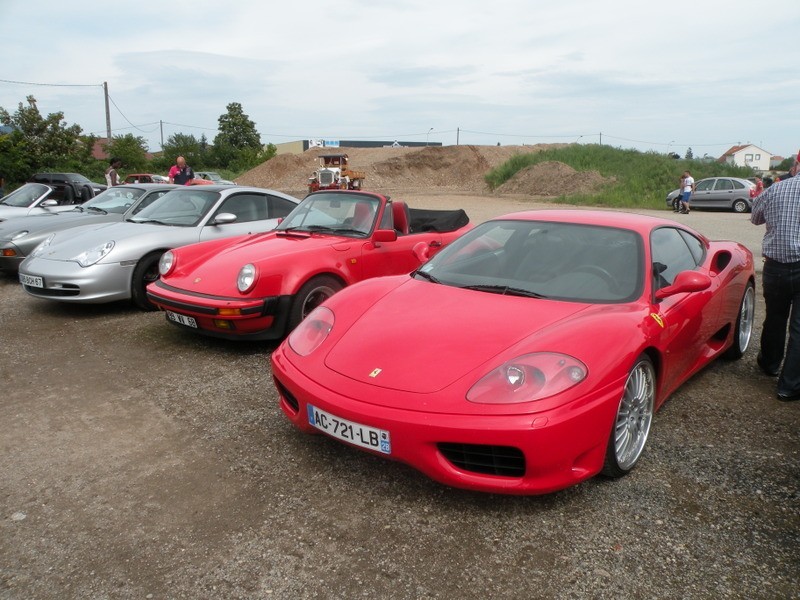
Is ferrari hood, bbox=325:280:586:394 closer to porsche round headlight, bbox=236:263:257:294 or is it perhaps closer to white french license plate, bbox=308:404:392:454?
white french license plate, bbox=308:404:392:454

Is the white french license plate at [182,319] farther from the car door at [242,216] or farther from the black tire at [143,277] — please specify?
the car door at [242,216]

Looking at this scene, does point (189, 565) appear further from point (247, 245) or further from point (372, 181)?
point (372, 181)

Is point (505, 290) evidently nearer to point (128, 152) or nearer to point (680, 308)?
point (680, 308)

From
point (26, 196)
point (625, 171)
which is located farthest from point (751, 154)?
point (26, 196)

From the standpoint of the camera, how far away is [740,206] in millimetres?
23625

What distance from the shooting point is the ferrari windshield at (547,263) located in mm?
3432

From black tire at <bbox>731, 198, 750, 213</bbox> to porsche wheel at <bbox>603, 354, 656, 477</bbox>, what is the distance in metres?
23.5

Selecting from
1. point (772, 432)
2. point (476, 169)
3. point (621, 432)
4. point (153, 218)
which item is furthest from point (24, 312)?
point (476, 169)

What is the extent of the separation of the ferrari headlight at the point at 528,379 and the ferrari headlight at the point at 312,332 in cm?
98

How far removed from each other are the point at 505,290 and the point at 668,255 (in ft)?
3.91

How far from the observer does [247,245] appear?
223 inches

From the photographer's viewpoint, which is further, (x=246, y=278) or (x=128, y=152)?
(x=128, y=152)

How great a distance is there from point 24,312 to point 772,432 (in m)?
6.87

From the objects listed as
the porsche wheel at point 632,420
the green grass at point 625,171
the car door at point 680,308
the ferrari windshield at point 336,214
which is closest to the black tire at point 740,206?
the green grass at point 625,171
